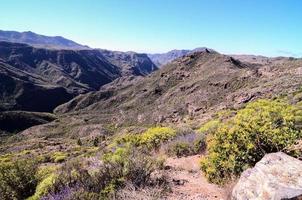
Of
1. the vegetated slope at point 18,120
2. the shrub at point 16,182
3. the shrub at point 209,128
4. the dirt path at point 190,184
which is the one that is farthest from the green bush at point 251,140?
the vegetated slope at point 18,120

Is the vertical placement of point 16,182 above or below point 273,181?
below

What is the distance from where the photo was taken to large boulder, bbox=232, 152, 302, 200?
4305 mm

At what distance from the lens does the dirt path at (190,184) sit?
22.1 ft

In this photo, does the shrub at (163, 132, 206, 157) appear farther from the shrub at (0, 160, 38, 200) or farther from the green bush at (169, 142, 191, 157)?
the shrub at (0, 160, 38, 200)

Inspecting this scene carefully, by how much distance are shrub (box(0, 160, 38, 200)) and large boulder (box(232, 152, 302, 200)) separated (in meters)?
4.86

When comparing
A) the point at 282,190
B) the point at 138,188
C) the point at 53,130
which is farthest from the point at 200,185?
the point at 53,130

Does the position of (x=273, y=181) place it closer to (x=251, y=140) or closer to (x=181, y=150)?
(x=251, y=140)

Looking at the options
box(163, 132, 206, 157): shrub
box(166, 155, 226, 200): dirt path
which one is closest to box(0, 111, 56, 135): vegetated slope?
box(163, 132, 206, 157): shrub

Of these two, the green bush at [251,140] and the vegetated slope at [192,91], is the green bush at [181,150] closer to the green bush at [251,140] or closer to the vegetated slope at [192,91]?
the green bush at [251,140]

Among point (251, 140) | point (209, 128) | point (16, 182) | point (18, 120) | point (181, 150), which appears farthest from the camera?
point (18, 120)

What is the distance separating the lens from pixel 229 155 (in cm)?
684

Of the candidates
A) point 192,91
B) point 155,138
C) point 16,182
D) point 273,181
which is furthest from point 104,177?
point 192,91

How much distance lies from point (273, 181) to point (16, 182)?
5.76m

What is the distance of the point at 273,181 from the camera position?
15.1 ft
